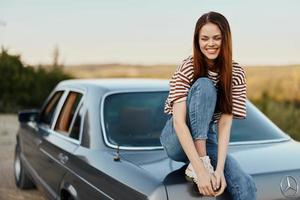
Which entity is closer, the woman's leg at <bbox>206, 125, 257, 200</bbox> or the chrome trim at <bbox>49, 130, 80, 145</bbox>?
the woman's leg at <bbox>206, 125, 257, 200</bbox>

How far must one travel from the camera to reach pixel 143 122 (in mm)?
3977

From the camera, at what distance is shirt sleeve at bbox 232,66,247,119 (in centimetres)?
291

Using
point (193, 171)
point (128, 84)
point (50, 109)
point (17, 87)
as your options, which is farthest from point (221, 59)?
point (17, 87)

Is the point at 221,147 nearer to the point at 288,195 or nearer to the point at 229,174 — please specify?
the point at 229,174

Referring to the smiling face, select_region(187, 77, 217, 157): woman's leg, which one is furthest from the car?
the smiling face

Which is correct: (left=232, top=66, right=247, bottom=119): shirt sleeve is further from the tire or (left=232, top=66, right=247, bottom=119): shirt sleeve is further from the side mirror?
the tire

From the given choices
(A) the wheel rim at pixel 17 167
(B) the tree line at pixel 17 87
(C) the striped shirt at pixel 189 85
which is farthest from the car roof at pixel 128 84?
(B) the tree line at pixel 17 87

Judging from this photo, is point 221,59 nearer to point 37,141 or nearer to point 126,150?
point 126,150

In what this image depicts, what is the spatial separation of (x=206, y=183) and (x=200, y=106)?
0.40 metres

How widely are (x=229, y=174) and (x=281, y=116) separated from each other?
29.0 ft

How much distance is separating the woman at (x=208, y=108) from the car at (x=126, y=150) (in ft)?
0.34

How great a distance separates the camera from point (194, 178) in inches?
104

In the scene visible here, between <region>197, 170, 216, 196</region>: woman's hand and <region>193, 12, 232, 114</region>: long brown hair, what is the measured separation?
0.48 meters

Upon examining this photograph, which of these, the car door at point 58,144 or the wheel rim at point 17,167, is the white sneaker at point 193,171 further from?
the wheel rim at point 17,167
